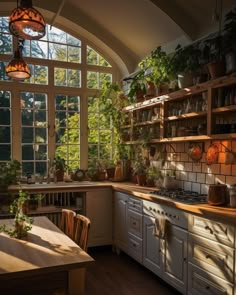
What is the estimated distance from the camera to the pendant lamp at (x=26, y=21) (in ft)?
6.28

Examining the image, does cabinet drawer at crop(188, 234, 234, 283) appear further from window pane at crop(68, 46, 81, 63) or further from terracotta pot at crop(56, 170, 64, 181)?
window pane at crop(68, 46, 81, 63)

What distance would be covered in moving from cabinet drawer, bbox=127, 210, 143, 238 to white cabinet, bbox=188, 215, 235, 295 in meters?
0.91

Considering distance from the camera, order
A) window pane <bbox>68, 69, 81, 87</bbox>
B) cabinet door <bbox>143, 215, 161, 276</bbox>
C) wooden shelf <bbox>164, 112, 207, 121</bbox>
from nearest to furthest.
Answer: wooden shelf <bbox>164, 112, 207, 121</bbox>
cabinet door <bbox>143, 215, 161, 276</bbox>
window pane <bbox>68, 69, 81, 87</bbox>

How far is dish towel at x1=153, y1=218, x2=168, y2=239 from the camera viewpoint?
2955 millimetres

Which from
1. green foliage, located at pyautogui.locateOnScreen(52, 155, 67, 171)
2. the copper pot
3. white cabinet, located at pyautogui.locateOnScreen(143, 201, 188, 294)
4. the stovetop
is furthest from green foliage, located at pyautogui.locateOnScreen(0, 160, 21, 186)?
the copper pot

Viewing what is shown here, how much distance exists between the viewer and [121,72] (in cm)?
513

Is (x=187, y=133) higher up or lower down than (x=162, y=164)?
higher up

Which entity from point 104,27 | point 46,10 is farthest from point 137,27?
point 46,10

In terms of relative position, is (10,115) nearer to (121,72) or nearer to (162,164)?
(121,72)

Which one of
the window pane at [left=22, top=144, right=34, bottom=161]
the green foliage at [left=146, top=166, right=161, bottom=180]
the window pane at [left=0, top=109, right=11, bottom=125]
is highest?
the window pane at [left=0, top=109, right=11, bottom=125]

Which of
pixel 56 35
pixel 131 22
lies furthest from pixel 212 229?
pixel 56 35

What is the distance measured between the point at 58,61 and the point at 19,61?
224 cm

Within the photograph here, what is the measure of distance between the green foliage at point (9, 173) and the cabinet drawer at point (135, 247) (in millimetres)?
1641

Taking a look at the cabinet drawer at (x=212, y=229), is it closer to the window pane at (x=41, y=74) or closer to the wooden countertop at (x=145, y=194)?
the wooden countertop at (x=145, y=194)
